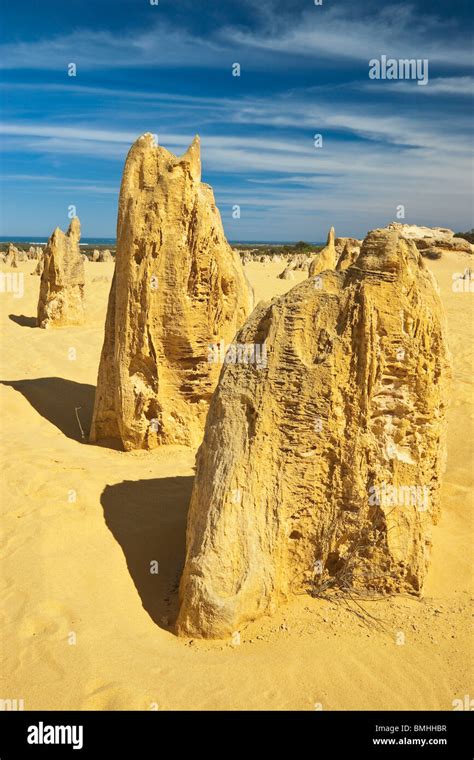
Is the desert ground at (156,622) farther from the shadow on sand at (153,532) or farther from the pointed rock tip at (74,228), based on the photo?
the pointed rock tip at (74,228)

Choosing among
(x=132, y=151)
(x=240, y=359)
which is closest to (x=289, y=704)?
(x=240, y=359)

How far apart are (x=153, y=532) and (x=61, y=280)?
10177 mm

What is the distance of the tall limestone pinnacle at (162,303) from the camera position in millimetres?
6516

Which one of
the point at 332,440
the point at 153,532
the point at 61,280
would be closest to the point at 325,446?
the point at 332,440

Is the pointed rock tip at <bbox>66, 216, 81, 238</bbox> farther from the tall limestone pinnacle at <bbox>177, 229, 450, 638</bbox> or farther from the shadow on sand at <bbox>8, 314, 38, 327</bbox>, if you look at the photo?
the tall limestone pinnacle at <bbox>177, 229, 450, 638</bbox>

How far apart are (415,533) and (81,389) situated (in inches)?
253

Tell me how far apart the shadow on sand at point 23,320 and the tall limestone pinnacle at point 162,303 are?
336 inches

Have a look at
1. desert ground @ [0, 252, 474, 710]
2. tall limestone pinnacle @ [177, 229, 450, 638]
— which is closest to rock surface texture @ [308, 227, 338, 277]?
desert ground @ [0, 252, 474, 710]

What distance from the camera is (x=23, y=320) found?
1516 centimetres

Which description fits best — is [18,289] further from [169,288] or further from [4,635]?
[4,635]

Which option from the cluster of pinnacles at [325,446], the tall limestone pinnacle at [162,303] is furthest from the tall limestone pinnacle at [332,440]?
the tall limestone pinnacle at [162,303]

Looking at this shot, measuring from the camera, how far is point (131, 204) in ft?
21.7

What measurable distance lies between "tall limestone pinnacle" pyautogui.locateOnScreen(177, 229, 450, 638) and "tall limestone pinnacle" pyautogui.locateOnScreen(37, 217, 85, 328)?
35.0ft

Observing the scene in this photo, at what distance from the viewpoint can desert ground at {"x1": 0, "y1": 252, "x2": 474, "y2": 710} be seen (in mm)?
3180
